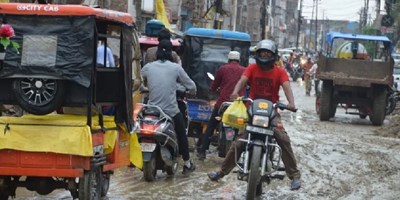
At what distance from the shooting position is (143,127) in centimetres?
992

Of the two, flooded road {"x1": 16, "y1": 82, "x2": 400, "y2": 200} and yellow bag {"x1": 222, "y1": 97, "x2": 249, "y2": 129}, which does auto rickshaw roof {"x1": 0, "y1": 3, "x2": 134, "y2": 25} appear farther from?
flooded road {"x1": 16, "y1": 82, "x2": 400, "y2": 200}

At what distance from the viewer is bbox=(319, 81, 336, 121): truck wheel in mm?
22000

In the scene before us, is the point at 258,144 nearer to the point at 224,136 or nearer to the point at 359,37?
the point at 224,136

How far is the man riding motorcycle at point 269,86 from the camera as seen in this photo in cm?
873

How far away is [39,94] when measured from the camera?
718 centimetres

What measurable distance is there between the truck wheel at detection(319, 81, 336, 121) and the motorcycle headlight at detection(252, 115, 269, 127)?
13945mm

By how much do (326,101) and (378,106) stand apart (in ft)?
4.76

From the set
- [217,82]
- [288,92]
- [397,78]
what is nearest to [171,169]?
[217,82]

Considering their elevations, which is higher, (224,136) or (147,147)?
(147,147)

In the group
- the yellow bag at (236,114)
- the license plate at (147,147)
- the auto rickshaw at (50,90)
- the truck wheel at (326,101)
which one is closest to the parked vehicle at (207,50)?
the license plate at (147,147)

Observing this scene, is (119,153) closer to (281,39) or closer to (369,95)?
(369,95)

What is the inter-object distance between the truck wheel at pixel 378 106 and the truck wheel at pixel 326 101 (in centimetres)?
120

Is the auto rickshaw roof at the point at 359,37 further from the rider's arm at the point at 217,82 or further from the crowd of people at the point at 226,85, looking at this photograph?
the rider's arm at the point at 217,82

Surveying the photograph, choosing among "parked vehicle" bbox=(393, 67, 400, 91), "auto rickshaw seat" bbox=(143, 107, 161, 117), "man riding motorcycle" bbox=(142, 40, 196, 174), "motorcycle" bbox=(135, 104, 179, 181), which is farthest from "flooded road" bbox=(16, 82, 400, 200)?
"parked vehicle" bbox=(393, 67, 400, 91)
